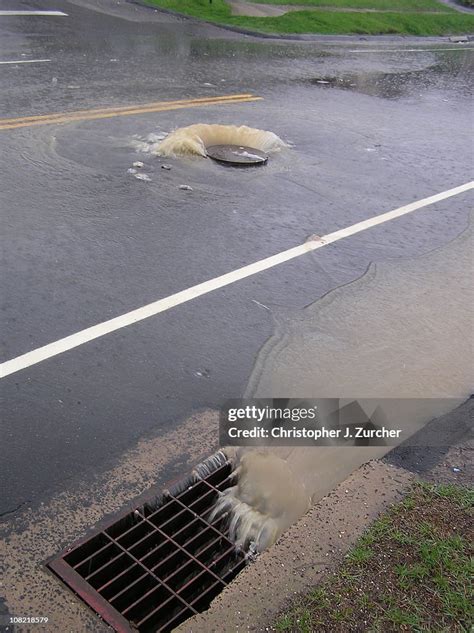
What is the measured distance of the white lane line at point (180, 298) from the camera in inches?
206

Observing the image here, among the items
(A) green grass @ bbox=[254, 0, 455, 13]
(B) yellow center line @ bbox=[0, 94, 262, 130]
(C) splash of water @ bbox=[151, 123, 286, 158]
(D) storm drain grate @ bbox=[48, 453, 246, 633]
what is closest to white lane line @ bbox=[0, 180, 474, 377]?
(D) storm drain grate @ bbox=[48, 453, 246, 633]

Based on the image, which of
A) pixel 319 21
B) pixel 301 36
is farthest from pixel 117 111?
pixel 319 21

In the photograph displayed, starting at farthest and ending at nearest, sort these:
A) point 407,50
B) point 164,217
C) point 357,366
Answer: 1. point 407,50
2. point 164,217
3. point 357,366

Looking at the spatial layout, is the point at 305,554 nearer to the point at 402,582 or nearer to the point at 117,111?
the point at 402,582

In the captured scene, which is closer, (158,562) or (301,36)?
(158,562)

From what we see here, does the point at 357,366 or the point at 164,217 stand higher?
the point at 164,217

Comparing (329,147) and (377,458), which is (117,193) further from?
(377,458)

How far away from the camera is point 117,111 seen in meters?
10.6

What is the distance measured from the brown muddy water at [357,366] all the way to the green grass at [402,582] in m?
0.55

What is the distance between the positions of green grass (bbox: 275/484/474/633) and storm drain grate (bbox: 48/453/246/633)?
0.58 meters

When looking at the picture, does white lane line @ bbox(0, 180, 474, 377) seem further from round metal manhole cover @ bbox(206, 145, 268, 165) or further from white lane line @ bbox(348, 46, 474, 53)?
white lane line @ bbox(348, 46, 474, 53)

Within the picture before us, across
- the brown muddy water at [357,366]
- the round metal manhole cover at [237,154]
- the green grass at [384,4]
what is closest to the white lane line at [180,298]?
the brown muddy water at [357,366]

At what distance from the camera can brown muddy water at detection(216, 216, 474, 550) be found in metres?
4.46

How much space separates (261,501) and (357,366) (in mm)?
1554
